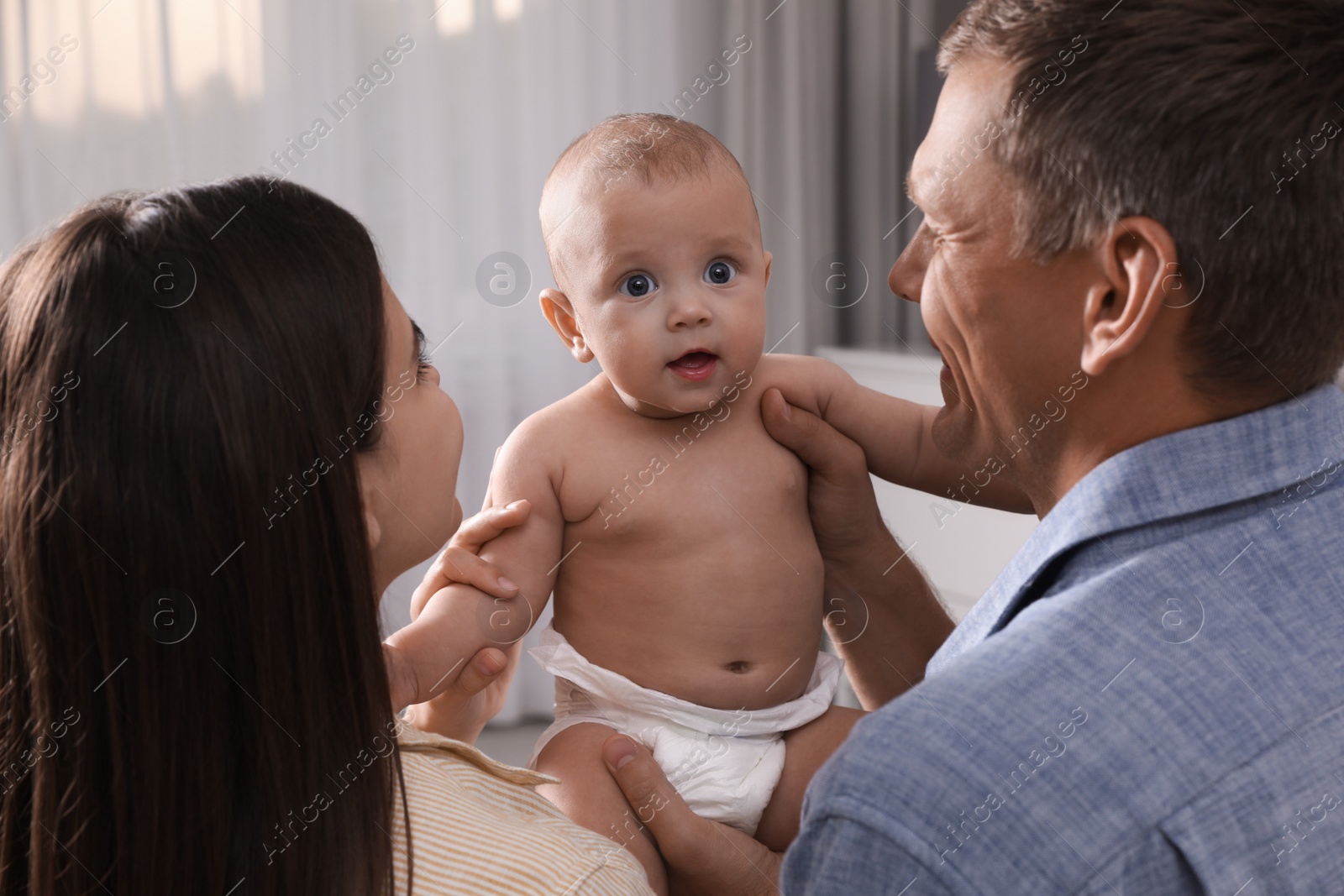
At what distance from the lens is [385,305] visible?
2.75 feet

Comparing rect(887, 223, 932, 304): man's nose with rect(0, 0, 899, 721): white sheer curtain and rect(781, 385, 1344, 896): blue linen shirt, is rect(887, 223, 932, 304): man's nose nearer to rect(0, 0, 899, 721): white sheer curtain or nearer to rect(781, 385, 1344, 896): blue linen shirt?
rect(781, 385, 1344, 896): blue linen shirt

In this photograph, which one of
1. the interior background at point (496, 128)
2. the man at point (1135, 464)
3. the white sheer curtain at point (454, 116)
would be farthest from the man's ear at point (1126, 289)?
the white sheer curtain at point (454, 116)

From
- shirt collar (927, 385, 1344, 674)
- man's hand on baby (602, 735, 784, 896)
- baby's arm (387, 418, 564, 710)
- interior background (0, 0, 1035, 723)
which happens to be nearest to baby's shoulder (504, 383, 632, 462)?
baby's arm (387, 418, 564, 710)

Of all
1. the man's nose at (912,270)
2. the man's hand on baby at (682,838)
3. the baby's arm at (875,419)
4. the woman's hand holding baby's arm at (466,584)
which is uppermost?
the man's nose at (912,270)

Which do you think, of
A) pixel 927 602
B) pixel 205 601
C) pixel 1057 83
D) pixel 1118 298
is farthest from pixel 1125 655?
pixel 927 602

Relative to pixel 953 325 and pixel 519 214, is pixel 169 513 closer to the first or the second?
pixel 953 325

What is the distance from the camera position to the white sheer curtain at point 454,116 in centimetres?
255

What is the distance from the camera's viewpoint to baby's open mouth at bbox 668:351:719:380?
1.22 metres

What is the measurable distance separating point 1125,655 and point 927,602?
85cm

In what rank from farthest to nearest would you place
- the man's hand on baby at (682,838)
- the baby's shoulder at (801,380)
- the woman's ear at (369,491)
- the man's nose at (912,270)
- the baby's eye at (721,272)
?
the baby's shoulder at (801,380)
the baby's eye at (721,272)
the man's hand on baby at (682,838)
the man's nose at (912,270)
the woman's ear at (369,491)

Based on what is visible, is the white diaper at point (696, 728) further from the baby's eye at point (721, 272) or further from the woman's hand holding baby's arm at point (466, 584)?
the baby's eye at point (721, 272)

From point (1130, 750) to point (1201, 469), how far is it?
0.71 ft

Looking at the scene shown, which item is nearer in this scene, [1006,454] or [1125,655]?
[1125,655]

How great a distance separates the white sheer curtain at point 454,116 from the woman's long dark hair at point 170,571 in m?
1.91
